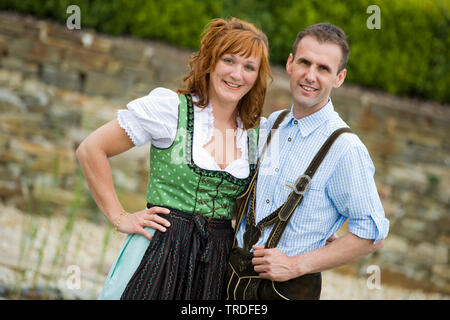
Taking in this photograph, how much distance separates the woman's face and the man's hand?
619 mm

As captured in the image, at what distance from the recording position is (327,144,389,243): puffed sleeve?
178cm

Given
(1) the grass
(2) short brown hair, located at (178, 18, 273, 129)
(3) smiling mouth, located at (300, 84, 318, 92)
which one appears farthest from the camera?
(1) the grass

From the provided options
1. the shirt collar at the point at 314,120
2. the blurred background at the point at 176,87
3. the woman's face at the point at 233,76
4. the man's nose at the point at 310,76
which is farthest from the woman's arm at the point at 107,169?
the blurred background at the point at 176,87

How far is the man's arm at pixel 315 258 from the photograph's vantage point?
5.95ft

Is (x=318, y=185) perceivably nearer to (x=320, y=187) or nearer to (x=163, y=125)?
(x=320, y=187)

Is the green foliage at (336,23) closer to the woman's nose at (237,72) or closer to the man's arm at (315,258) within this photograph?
the woman's nose at (237,72)

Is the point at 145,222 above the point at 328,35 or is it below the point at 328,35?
below

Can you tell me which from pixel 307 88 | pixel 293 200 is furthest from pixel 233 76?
pixel 293 200

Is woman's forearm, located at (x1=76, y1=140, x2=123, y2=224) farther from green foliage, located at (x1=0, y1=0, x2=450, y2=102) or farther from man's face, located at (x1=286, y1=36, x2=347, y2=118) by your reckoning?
green foliage, located at (x1=0, y1=0, x2=450, y2=102)

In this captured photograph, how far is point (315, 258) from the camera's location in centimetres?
183

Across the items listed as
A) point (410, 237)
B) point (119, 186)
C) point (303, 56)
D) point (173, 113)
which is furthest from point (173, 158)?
point (410, 237)

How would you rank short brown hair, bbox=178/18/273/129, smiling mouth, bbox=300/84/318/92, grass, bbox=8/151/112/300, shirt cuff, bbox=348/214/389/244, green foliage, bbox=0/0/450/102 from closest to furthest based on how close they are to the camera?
shirt cuff, bbox=348/214/389/244 < smiling mouth, bbox=300/84/318/92 < short brown hair, bbox=178/18/273/129 < grass, bbox=8/151/112/300 < green foliage, bbox=0/0/450/102

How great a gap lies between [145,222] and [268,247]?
0.47 meters

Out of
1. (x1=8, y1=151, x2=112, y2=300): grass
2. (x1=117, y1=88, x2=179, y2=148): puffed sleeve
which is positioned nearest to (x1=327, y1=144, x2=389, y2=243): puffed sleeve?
(x1=117, y1=88, x2=179, y2=148): puffed sleeve
